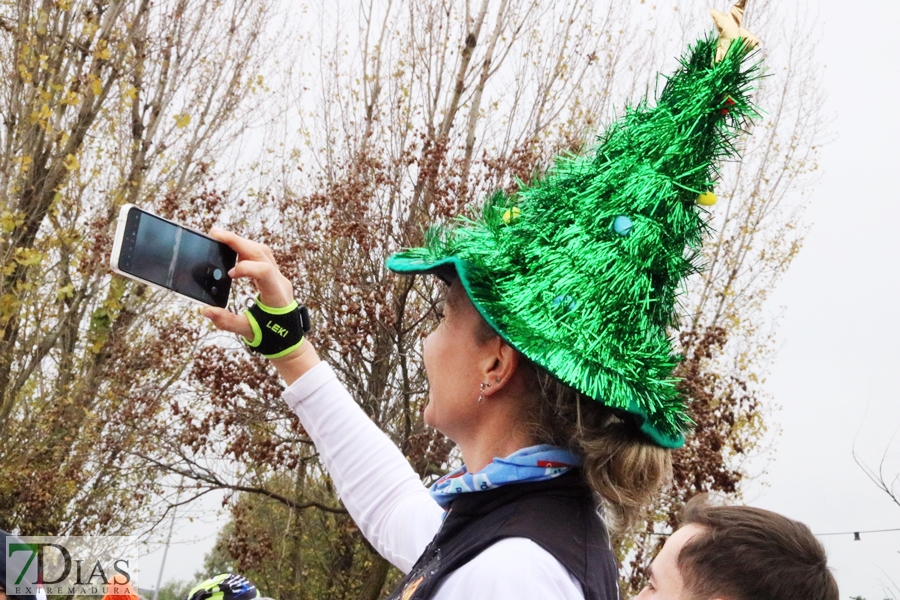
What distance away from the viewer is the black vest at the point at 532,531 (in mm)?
1356

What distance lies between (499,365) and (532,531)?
0.33 metres

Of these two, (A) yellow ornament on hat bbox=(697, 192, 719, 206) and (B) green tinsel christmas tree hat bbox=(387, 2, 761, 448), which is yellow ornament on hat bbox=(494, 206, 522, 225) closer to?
(B) green tinsel christmas tree hat bbox=(387, 2, 761, 448)

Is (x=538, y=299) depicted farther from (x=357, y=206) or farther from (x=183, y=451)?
(x=183, y=451)

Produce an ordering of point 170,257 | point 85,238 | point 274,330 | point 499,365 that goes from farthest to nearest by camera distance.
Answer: point 85,238, point 274,330, point 170,257, point 499,365

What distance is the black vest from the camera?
1356 millimetres

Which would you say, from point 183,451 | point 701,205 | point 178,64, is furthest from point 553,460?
point 178,64

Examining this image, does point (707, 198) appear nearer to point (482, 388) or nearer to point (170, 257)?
point (482, 388)

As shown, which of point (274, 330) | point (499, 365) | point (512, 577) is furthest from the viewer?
point (274, 330)

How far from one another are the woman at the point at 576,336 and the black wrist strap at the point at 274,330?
18.2 inches

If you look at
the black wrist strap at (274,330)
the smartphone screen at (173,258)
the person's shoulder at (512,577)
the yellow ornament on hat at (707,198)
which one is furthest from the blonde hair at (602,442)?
the smartphone screen at (173,258)

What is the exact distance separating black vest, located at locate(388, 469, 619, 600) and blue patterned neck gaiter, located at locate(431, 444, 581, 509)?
14 mm

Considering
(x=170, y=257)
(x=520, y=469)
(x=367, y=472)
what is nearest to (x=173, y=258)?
(x=170, y=257)

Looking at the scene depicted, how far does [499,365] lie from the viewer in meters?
1.59

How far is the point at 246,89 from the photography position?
12.8 metres
